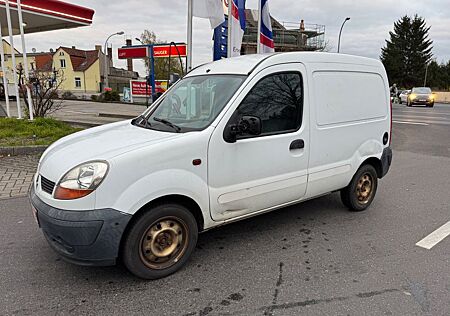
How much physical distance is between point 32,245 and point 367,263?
11.2 ft

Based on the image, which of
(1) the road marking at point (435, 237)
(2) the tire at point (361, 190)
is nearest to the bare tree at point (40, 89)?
(2) the tire at point (361, 190)

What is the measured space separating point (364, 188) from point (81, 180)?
3.73 metres

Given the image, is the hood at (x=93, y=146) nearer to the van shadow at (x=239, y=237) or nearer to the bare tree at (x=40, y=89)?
the van shadow at (x=239, y=237)

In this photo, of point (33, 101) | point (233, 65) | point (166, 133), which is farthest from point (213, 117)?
point (33, 101)

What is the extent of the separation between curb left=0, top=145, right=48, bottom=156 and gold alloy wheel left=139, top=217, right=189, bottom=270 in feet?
18.8

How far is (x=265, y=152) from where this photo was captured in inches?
136

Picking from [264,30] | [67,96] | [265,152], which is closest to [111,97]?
[67,96]

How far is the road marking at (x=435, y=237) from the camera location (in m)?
3.79

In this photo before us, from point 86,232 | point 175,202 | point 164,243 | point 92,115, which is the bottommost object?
point 164,243

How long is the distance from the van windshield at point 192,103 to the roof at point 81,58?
61860 mm

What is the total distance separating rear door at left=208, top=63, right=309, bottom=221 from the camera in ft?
10.6

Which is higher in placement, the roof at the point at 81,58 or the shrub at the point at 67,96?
the roof at the point at 81,58

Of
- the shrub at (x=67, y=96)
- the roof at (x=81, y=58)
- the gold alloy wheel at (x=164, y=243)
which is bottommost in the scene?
the gold alloy wheel at (x=164, y=243)

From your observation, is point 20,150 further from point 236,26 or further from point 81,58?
point 81,58
